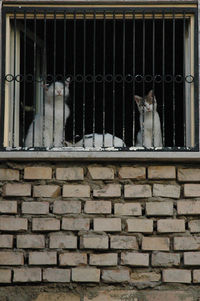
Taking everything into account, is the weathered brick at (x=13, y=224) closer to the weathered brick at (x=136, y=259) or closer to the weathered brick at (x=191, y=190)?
the weathered brick at (x=136, y=259)

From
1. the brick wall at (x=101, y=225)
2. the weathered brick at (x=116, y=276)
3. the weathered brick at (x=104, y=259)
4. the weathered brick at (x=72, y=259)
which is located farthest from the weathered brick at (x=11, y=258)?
the weathered brick at (x=116, y=276)

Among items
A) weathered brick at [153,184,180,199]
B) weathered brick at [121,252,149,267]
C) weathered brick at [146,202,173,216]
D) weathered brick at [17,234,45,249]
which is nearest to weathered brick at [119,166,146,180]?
weathered brick at [153,184,180,199]

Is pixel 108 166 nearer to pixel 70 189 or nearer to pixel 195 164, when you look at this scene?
pixel 70 189

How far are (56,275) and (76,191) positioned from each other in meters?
0.77

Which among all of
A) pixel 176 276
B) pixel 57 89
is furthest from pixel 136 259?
pixel 57 89

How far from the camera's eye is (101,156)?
553cm

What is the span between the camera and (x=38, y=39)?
21.6ft

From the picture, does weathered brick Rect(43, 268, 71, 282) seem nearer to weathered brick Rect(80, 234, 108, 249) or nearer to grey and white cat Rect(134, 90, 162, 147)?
weathered brick Rect(80, 234, 108, 249)

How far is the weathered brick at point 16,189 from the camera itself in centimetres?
558

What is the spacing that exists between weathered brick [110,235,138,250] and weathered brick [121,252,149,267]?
69 millimetres

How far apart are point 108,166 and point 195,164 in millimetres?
788

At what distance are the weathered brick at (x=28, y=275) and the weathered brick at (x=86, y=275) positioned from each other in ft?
1.03

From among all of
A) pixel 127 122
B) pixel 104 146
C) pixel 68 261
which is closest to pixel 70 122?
pixel 127 122

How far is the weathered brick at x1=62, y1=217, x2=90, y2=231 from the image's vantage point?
218 inches
